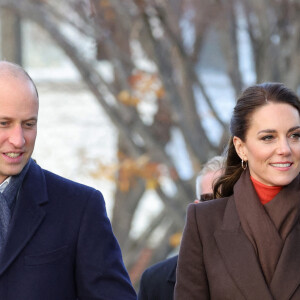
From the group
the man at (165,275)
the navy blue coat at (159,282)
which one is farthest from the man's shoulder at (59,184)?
the navy blue coat at (159,282)

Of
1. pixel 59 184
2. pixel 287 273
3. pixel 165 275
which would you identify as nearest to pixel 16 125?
pixel 59 184

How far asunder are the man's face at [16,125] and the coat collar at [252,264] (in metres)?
0.90

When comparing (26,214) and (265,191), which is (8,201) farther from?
(265,191)

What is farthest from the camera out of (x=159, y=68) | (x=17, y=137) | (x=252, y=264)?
(x=159, y=68)

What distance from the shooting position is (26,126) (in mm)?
3508

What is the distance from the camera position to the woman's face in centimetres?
376

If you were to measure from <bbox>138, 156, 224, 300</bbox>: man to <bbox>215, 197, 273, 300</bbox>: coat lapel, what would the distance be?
83 centimetres

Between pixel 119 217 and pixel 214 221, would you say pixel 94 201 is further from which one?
pixel 119 217

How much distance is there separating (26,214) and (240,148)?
98 cm

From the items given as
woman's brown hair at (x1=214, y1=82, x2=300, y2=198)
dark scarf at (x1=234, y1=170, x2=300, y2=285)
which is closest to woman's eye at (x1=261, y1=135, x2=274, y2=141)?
woman's brown hair at (x1=214, y1=82, x2=300, y2=198)

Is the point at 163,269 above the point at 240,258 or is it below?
below

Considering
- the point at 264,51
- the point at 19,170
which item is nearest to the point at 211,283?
the point at 19,170

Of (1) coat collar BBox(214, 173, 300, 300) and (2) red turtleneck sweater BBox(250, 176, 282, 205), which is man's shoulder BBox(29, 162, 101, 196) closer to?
(1) coat collar BBox(214, 173, 300, 300)

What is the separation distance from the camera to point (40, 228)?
357 centimetres
